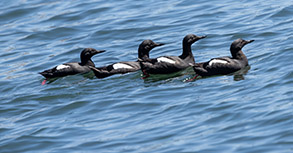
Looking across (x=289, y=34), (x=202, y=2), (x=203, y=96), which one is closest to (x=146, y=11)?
(x=202, y=2)

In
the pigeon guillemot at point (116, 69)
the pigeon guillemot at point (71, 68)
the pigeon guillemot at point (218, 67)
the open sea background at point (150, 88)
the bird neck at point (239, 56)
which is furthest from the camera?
the pigeon guillemot at point (71, 68)

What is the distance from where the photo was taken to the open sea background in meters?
8.51

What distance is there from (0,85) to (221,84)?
516 centimetres

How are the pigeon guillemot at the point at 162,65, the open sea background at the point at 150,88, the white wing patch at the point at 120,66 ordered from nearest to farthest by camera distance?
the open sea background at the point at 150,88
the pigeon guillemot at the point at 162,65
the white wing patch at the point at 120,66

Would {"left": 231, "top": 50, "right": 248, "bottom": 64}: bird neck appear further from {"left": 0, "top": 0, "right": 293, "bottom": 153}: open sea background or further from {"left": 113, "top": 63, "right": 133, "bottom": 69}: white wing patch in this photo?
{"left": 113, "top": 63, "right": 133, "bottom": 69}: white wing patch

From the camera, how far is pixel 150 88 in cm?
1148

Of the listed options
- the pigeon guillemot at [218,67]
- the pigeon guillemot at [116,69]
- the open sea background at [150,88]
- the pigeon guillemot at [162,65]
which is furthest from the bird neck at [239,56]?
the pigeon guillemot at [116,69]

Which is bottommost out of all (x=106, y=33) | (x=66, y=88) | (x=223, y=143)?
(x=223, y=143)

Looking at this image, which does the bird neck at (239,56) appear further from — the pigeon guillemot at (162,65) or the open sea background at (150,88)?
the pigeon guillemot at (162,65)

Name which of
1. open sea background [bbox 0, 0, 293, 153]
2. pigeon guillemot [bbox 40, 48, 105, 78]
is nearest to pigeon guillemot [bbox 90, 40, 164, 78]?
open sea background [bbox 0, 0, 293, 153]

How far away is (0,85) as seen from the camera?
13.4 meters

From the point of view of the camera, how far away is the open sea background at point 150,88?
8508 mm

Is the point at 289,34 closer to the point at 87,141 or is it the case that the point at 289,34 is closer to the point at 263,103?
the point at 263,103

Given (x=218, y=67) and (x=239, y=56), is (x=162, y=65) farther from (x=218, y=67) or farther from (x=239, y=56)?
(x=239, y=56)
